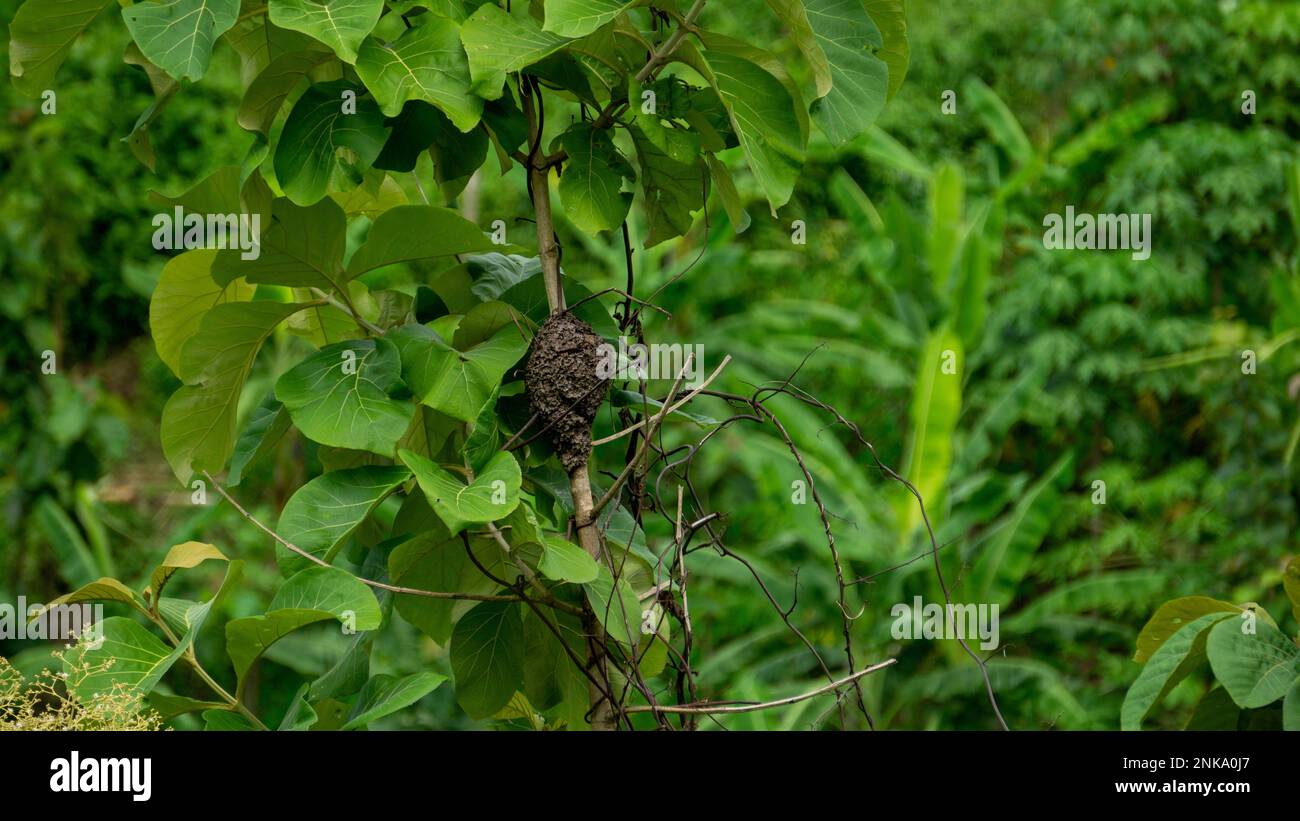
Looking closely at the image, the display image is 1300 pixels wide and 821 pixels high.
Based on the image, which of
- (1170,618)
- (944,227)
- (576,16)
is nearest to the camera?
(576,16)

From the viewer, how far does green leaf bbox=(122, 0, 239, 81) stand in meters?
0.83

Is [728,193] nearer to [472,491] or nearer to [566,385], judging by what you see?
[566,385]

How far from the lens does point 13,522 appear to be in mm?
3469

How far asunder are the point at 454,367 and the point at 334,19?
0.88 ft

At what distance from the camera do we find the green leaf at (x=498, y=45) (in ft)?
2.77

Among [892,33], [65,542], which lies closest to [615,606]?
[892,33]

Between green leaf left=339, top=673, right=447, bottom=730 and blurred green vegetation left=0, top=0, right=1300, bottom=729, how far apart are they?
1923 mm

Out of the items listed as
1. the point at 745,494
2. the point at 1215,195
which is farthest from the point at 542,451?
the point at 1215,195

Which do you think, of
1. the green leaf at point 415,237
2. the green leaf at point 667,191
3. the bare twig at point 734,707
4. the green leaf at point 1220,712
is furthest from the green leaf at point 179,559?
the green leaf at point 1220,712

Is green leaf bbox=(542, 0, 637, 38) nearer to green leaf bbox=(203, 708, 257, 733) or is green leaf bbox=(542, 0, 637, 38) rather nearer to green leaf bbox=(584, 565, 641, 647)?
green leaf bbox=(584, 565, 641, 647)

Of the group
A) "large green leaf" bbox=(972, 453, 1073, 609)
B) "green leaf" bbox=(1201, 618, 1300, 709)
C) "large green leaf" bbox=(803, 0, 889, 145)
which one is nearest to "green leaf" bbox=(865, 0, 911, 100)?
"large green leaf" bbox=(803, 0, 889, 145)

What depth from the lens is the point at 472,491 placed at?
0.85 metres

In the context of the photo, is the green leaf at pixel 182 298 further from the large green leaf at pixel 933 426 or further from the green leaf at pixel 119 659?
the large green leaf at pixel 933 426
